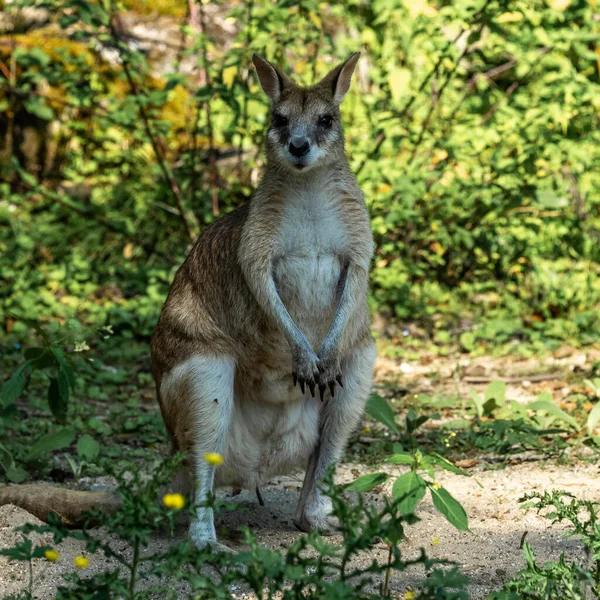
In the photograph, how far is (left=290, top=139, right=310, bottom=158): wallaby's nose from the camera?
3.78 meters

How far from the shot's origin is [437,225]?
24.0 ft

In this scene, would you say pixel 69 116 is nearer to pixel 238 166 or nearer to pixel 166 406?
pixel 238 166

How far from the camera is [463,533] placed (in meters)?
3.72

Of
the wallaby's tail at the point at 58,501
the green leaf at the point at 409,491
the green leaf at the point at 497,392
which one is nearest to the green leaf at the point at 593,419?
the green leaf at the point at 497,392

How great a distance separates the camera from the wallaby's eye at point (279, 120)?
12.9 ft

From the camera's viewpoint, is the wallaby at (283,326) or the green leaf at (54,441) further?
the green leaf at (54,441)

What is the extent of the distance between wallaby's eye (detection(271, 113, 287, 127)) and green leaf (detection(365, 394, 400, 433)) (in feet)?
4.60

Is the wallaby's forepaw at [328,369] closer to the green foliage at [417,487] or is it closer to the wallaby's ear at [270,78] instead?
the green foliage at [417,487]

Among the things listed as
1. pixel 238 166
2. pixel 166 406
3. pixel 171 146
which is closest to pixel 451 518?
pixel 166 406

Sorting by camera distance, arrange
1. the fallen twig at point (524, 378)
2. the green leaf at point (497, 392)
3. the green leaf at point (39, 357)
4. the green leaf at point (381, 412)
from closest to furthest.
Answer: the green leaf at point (39, 357) < the green leaf at point (381, 412) < the green leaf at point (497, 392) < the fallen twig at point (524, 378)

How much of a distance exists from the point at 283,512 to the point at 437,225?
11.7ft

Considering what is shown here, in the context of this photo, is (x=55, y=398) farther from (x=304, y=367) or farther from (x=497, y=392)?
(x=497, y=392)

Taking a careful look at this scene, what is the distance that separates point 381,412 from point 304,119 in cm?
144

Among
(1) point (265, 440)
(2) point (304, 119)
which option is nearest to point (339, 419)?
(1) point (265, 440)
